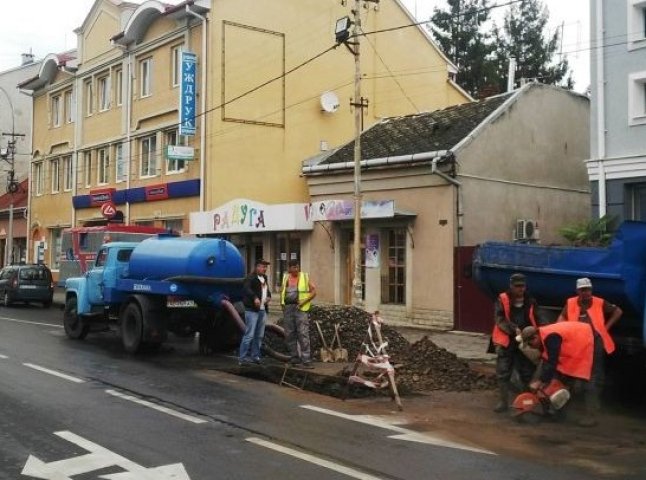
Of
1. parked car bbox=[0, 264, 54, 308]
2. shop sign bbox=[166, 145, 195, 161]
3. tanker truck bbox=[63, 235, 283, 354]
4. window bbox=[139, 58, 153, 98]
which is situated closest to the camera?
tanker truck bbox=[63, 235, 283, 354]

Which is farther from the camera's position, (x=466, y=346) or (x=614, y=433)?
(x=466, y=346)

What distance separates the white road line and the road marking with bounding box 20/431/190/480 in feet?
3.19

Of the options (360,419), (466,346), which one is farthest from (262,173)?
(360,419)

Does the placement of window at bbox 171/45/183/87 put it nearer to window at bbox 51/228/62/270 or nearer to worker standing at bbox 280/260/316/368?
window at bbox 51/228/62/270

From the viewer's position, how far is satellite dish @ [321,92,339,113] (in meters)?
27.4

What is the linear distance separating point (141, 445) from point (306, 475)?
1.76 m

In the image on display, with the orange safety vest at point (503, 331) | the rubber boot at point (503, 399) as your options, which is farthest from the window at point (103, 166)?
the rubber boot at point (503, 399)

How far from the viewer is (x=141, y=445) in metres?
6.79

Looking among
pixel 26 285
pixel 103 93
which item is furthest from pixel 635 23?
pixel 103 93

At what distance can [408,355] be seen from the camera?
12.0 metres

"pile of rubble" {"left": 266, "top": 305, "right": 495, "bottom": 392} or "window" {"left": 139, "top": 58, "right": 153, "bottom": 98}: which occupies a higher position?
"window" {"left": 139, "top": 58, "right": 153, "bottom": 98}

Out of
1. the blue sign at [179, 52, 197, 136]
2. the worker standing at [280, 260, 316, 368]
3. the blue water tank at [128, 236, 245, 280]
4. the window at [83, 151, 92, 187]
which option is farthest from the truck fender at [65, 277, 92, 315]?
the window at [83, 151, 92, 187]

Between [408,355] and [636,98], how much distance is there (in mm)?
9206

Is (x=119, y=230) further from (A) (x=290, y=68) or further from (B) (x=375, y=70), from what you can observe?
(B) (x=375, y=70)
